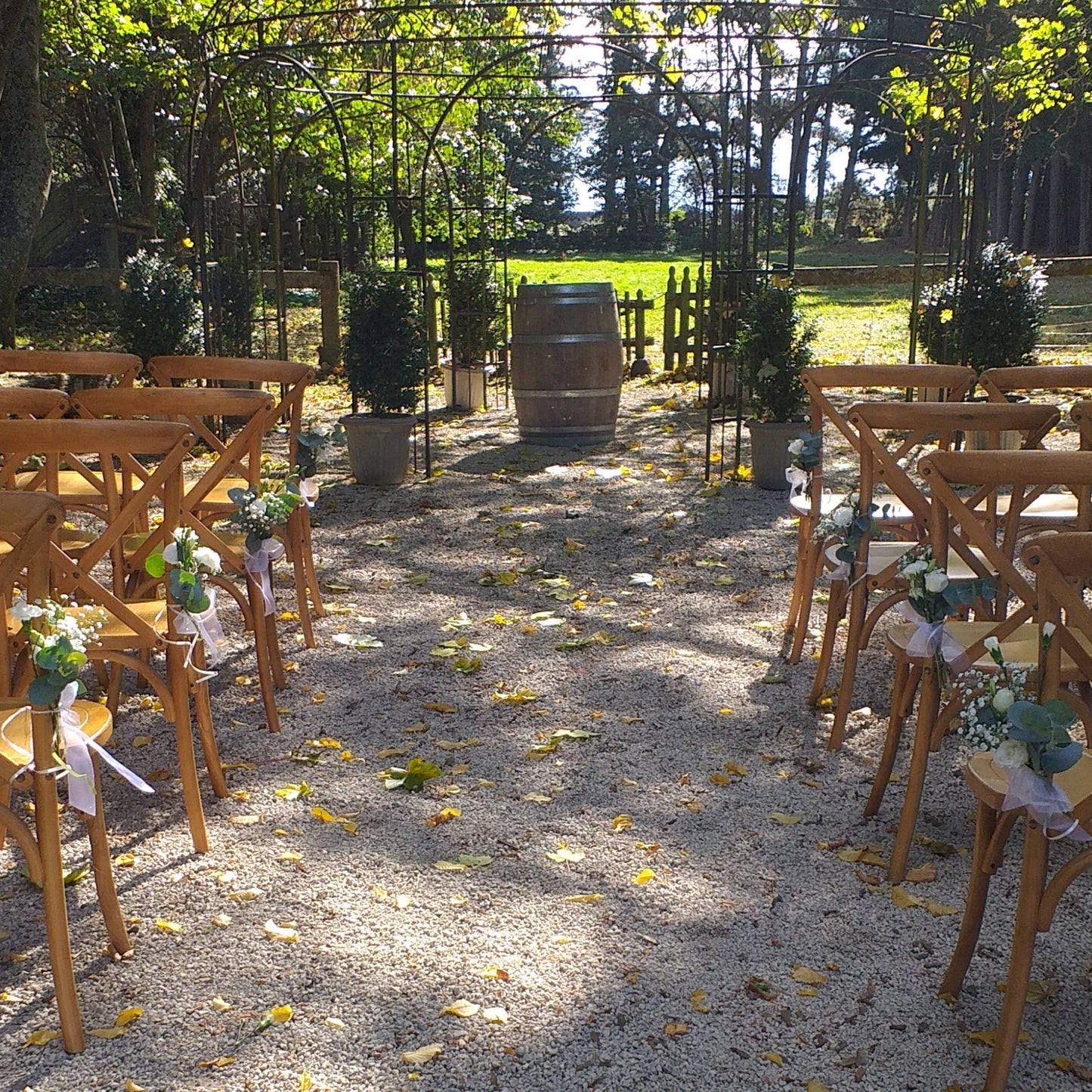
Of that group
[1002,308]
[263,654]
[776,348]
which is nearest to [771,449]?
[776,348]

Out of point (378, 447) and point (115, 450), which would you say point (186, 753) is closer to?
point (115, 450)

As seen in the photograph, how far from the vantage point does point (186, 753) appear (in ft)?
11.2

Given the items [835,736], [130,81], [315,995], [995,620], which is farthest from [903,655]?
[130,81]

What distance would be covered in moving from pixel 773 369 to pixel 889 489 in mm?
3961

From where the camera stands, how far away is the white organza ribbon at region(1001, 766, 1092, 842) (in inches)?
87.0

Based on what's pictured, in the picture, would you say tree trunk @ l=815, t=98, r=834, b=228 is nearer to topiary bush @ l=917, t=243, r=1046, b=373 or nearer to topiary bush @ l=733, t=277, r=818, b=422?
topiary bush @ l=917, t=243, r=1046, b=373

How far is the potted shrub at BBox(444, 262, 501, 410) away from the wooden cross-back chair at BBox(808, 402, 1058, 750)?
25.3ft

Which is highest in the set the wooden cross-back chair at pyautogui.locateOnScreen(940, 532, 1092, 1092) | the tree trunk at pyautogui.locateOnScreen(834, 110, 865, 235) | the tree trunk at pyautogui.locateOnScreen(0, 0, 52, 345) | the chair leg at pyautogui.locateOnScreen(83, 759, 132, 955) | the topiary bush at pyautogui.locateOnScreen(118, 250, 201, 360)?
the tree trunk at pyautogui.locateOnScreen(834, 110, 865, 235)

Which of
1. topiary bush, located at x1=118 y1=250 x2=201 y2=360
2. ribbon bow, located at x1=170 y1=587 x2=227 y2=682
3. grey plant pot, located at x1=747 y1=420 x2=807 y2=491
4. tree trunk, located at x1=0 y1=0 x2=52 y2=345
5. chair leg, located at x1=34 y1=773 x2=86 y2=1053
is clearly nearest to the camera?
chair leg, located at x1=34 y1=773 x2=86 y2=1053

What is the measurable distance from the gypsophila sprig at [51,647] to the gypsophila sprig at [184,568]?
578 millimetres

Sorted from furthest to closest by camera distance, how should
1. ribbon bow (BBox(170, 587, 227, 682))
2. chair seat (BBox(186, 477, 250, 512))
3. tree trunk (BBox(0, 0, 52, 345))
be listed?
tree trunk (BBox(0, 0, 52, 345)) < chair seat (BBox(186, 477, 250, 512)) < ribbon bow (BBox(170, 587, 227, 682))

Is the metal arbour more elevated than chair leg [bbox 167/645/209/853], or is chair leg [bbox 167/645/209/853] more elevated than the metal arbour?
the metal arbour

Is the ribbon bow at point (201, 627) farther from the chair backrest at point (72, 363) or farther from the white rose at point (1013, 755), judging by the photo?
the chair backrest at point (72, 363)

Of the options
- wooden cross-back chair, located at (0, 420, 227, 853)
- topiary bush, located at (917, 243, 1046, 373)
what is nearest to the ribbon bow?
wooden cross-back chair, located at (0, 420, 227, 853)
